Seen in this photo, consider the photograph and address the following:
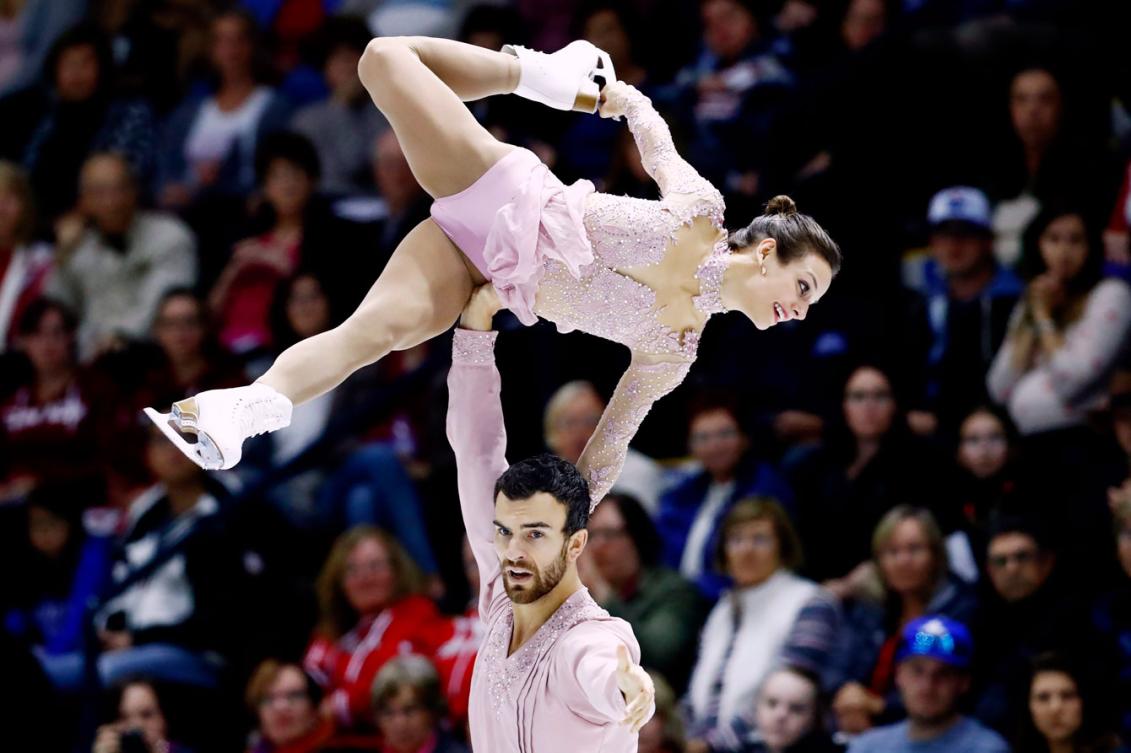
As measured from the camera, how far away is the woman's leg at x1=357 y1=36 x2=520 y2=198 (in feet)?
15.3

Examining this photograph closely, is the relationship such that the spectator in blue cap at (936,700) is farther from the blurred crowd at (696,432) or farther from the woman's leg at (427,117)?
the woman's leg at (427,117)

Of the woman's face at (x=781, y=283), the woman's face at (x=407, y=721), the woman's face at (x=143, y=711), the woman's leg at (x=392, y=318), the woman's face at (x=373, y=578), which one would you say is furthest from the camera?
the woman's face at (x=373, y=578)

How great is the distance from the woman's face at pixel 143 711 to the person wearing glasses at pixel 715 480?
1.89m

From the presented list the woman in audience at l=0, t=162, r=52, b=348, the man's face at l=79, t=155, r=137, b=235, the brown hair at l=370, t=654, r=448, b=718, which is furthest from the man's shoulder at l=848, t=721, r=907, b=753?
the woman in audience at l=0, t=162, r=52, b=348

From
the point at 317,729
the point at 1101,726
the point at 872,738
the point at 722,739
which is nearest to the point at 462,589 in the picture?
the point at 317,729

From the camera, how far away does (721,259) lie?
474 centimetres

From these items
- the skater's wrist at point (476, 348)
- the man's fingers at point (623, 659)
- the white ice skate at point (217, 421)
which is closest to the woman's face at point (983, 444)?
the skater's wrist at point (476, 348)

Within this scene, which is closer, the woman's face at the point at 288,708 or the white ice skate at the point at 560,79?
the white ice skate at the point at 560,79

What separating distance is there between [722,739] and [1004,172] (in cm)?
238

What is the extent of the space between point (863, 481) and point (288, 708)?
2127 mm

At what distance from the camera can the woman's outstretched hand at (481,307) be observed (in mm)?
4762

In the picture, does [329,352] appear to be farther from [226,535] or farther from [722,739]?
[226,535]

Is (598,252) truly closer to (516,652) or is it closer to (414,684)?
(516,652)

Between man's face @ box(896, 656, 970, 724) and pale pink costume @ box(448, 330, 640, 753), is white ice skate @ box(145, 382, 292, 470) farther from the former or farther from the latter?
man's face @ box(896, 656, 970, 724)
